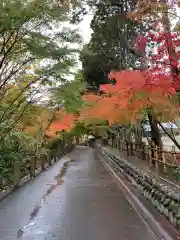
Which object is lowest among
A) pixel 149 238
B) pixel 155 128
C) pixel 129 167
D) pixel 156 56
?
pixel 149 238

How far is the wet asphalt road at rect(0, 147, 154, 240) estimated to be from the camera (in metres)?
7.83

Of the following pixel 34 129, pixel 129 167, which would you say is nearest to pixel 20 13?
pixel 129 167

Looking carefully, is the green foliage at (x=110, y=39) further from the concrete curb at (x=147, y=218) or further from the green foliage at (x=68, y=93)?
the concrete curb at (x=147, y=218)

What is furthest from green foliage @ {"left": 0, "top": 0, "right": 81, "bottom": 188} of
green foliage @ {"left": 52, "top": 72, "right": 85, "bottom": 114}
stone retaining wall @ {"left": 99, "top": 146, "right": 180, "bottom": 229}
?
stone retaining wall @ {"left": 99, "top": 146, "right": 180, "bottom": 229}

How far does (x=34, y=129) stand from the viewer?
2898cm

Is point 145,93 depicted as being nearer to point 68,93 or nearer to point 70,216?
point 68,93

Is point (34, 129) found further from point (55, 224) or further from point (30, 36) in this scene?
point (55, 224)

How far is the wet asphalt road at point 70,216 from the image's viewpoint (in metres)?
7.83

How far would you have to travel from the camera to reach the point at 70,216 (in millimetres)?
9680

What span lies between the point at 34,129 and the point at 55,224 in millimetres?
20575

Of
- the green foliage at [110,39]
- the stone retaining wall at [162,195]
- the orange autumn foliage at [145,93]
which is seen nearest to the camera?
the stone retaining wall at [162,195]

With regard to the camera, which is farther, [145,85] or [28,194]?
[145,85]

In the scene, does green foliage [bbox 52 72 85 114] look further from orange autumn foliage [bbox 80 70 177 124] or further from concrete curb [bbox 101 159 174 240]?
concrete curb [bbox 101 159 174 240]

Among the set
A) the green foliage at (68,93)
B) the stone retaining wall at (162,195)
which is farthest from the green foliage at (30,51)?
the stone retaining wall at (162,195)
